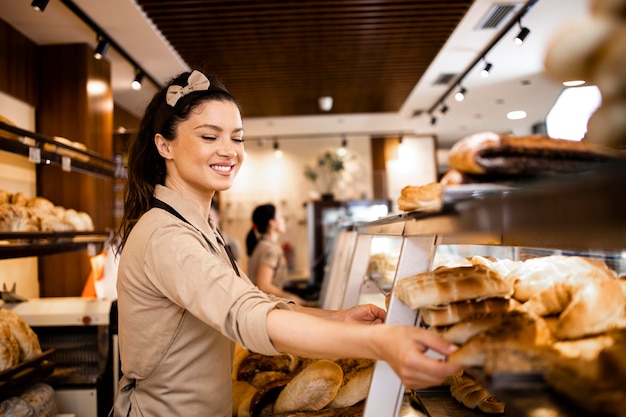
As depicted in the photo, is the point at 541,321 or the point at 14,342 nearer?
the point at 541,321

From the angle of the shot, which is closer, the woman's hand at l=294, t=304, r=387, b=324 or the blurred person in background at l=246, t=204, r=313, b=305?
the woman's hand at l=294, t=304, r=387, b=324

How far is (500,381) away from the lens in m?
0.82

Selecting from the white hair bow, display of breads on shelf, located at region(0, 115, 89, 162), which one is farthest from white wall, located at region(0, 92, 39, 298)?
the white hair bow

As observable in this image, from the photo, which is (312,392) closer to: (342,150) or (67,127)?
(67,127)

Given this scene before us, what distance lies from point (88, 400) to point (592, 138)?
3160mm

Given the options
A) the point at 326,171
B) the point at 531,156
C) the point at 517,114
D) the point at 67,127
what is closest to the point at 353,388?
the point at 531,156

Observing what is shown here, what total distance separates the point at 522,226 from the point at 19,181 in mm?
4176

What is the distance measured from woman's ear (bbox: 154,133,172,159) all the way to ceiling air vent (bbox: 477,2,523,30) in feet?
Result: 12.4

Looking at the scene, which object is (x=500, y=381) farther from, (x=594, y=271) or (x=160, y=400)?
(x=160, y=400)

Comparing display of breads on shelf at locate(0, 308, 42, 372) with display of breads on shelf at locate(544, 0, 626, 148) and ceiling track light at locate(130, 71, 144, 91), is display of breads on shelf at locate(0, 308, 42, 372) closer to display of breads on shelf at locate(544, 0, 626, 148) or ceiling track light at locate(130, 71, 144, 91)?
display of breads on shelf at locate(544, 0, 626, 148)

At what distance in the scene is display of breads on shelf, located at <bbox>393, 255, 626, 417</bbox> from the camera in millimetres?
776

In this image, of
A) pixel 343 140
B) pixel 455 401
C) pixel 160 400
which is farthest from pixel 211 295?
pixel 343 140

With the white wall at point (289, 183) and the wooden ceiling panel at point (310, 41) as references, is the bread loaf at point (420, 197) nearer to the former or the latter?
the wooden ceiling panel at point (310, 41)

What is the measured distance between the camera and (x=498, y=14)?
4695 mm
